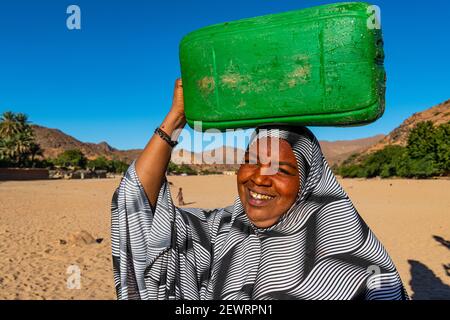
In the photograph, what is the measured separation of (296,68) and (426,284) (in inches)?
255

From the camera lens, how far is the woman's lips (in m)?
1.75

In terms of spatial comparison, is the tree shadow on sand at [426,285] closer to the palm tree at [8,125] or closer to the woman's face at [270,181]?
the woman's face at [270,181]

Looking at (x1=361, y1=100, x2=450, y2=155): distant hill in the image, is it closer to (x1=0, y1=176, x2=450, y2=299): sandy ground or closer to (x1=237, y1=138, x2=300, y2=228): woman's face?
(x1=0, y1=176, x2=450, y2=299): sandy ground

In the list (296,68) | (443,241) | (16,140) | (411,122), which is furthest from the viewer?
(411,122)

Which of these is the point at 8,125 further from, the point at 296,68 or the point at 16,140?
the point at 296,68

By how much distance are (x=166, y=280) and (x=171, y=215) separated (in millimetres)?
296

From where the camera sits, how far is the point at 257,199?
177cm

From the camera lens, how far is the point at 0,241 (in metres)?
9.52

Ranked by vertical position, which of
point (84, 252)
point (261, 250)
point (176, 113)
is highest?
point (176, 113)

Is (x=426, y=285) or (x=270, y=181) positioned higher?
(x=270, y=181)

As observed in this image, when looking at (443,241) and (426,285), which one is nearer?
(426,285)

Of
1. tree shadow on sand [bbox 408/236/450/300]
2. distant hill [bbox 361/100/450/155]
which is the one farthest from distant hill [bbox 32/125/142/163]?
tree shadow on sand [bbox 408/236/450/300]

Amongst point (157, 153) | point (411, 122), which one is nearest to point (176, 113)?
point (157, 153)

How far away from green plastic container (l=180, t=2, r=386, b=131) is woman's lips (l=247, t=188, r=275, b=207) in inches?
14.7
